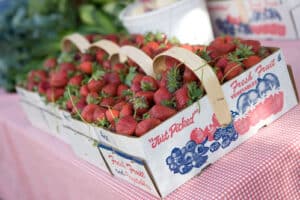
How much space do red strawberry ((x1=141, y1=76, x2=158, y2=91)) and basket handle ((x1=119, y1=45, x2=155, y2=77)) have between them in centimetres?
7

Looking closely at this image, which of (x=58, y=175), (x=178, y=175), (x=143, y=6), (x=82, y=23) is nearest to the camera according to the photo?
(x=178, y=175)

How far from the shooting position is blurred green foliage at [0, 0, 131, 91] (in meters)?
2.52

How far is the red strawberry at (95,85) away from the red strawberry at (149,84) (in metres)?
0.17

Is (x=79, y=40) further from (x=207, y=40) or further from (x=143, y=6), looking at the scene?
(x=207, y=40)

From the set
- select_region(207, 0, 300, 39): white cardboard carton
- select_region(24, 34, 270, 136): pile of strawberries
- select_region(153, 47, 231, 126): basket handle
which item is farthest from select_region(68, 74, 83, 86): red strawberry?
select_region(207, 0, 300, 39): white cardboard carton

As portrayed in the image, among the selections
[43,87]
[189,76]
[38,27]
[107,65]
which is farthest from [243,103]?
[38,27]

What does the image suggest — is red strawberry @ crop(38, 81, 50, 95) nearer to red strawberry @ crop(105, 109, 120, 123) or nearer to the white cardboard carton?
red strawberry @ crop(105, 109, 120, 123)

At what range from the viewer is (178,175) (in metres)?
0.94

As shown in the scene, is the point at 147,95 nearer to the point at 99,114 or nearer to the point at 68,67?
the point at 99,114

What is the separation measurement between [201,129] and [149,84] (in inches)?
7.0

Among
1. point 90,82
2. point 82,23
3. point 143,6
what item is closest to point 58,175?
point 90,82

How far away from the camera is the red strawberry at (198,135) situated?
951mm

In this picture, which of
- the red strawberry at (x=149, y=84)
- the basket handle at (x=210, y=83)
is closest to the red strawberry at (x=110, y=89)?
the red strawberry at (x=149, y=84)

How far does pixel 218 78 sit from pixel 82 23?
1.83 meters
